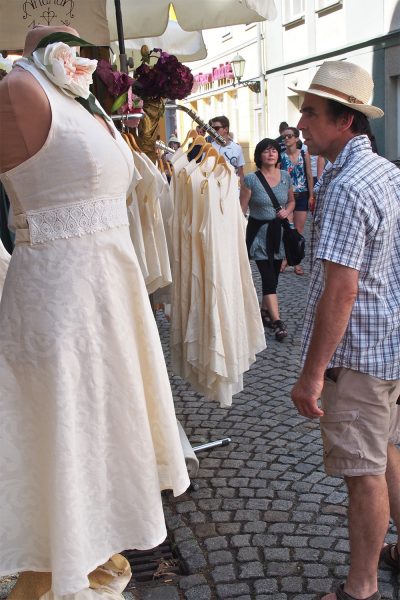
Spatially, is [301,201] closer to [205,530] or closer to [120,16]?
[120,16]

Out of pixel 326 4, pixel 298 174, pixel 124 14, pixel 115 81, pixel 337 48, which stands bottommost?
pixel 298 174

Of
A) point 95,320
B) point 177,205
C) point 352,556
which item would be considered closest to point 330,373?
point 352,556

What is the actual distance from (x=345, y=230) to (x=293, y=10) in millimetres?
19888

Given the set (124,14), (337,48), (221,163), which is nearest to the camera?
(221,163)

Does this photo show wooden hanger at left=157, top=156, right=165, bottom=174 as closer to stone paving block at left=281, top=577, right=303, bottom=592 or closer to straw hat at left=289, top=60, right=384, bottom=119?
straw hat at left=289, top=60, right=384, bottom=119

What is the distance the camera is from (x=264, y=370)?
18.6 feet

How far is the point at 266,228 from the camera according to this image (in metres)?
6.66

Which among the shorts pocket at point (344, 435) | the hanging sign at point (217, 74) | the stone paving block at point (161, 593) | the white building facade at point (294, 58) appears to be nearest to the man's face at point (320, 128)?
the shorts pocket at point (344, 435)

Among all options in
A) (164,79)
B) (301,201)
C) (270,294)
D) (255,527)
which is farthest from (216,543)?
(301,201)

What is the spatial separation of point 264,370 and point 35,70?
12.7 feet

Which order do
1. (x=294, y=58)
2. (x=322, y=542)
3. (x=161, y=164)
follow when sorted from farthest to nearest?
(x=294, y=58) → (x=161, y=164) → (x=322, y=542)

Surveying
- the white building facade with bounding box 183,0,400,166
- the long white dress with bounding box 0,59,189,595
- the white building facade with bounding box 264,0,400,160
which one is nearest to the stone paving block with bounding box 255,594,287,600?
the long white dress with bounding box 0,59,189,595

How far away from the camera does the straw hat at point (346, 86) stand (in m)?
2.47

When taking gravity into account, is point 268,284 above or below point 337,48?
below
